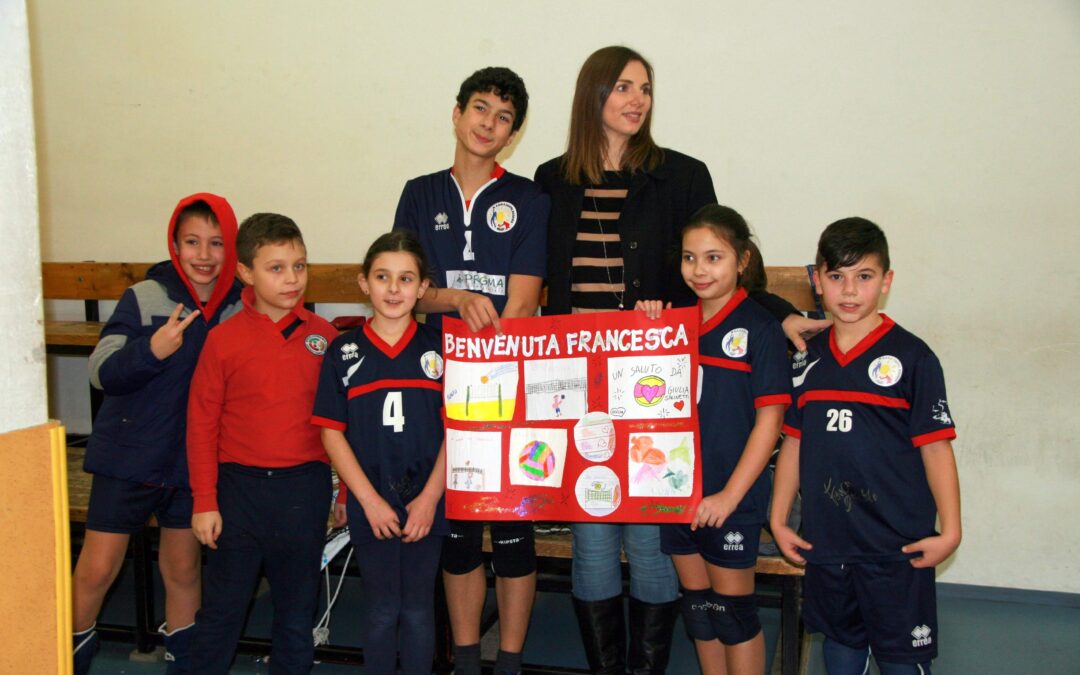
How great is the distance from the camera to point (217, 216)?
3.04 metres

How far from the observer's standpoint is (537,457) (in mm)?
2725

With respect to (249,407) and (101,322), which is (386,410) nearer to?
(249,407)

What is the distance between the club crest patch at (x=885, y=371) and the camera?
95.3 inches

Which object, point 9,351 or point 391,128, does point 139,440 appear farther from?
point 391,128

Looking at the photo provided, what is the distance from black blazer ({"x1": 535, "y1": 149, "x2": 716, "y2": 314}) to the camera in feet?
9.06

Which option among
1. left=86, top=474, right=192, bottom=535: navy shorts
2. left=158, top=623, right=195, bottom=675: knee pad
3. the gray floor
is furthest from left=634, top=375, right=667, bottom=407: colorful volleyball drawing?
left=158, top=623, right=195, bottom=675: knee pad

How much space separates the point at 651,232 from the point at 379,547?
1.31 m

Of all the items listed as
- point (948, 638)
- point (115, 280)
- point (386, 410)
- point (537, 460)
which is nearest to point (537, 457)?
point (537, 460)

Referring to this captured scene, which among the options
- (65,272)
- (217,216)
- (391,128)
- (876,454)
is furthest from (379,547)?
(65,272)

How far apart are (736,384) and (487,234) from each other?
0.96m

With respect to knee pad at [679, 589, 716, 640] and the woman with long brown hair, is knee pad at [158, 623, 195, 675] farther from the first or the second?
knee pad at [679, 589, 716, 640]

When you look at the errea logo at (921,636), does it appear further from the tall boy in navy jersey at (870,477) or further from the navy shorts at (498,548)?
the navy shorts at (498,548)

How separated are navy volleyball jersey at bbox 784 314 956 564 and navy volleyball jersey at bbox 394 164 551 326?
102 centimetres

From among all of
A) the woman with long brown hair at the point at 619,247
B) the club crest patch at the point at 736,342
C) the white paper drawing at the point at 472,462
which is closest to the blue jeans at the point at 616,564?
the woman with long brown hair at the point at 619,247
